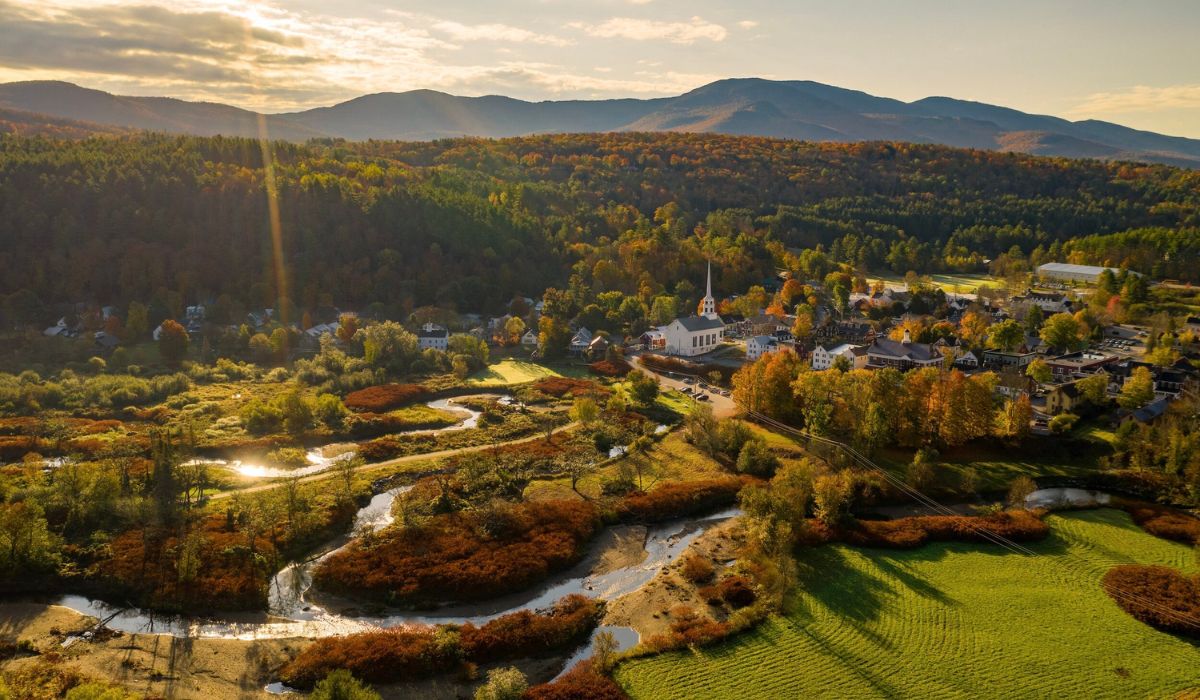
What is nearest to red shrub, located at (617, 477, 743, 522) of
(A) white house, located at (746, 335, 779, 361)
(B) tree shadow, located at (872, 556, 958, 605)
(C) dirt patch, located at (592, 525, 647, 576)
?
(C) dirt patch, located at (592, 525, 647, 576)

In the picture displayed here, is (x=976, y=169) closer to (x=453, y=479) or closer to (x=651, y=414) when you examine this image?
(x=651, y=414)

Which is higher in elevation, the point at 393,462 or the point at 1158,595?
the point at 1158,595

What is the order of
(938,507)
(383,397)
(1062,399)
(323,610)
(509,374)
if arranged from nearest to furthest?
(323,610)
(938,507)
(1062,399)
(383,397)
(509,374)

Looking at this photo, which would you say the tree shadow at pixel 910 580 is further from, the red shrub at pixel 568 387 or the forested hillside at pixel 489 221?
the forested hillside at pixel 489 221

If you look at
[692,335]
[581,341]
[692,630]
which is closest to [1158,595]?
[692,630]

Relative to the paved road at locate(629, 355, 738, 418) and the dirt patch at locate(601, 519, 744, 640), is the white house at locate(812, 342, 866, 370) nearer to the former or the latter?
the paved road at locate(629, 355, 738, 418)

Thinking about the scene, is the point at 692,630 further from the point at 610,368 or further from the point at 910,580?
the point at 610,368
